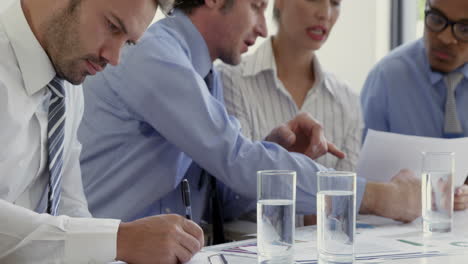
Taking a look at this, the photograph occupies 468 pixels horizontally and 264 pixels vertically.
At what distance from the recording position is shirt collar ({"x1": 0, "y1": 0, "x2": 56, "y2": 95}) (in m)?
1.49

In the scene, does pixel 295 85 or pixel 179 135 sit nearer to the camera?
pixel 179 135

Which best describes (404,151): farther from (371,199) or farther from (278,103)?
(278,103)

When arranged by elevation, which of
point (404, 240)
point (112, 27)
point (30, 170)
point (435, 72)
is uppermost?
point (112, 27)

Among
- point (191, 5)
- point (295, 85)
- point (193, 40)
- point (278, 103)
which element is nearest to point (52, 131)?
point (193, 40)

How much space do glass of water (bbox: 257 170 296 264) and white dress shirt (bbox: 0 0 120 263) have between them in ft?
1.01

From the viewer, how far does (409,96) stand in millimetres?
2857

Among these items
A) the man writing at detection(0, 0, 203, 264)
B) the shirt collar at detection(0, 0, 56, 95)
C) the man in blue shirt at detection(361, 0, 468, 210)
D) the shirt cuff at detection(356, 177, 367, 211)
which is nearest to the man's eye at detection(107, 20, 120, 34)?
the man writing at detection(0, 0, 203, 264)

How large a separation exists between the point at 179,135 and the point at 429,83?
137 centimetres

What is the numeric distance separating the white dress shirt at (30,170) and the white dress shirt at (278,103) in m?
0.99

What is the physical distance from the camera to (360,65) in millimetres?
4383

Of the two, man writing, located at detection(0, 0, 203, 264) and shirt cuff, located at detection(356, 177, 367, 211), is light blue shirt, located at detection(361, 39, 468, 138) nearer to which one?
shirt cuff, located at detection(356, 177, 367, 211)

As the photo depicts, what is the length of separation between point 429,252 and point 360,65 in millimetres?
2901

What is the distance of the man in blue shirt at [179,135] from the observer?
1.92 metres

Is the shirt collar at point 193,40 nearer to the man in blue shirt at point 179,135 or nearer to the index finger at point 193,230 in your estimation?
the man in blue shirt at point 179,135
